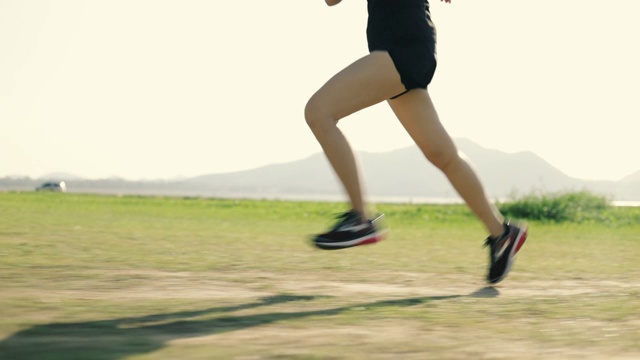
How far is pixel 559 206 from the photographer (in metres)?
22.1

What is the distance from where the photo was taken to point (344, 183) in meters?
5.02

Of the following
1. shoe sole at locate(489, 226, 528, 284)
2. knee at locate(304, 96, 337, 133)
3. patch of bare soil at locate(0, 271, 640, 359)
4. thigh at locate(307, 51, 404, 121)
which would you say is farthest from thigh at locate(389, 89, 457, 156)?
patch of bare soil at locate(0, 271, 640, 359)

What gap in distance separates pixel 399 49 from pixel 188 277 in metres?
1.64

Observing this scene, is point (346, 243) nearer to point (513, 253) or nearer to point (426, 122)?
point (426, 122)

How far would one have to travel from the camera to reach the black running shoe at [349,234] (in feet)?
16.1

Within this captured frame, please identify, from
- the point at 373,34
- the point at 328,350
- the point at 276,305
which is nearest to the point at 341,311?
the point at 276,305

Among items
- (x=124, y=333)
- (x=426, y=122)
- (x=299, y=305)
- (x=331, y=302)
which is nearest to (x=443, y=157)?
(x=426, y=122)

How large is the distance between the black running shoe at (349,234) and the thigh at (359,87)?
569mm

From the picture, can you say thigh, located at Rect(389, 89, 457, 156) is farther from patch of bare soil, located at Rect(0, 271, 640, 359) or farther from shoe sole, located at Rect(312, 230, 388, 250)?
patch of bare soil, located at Rect(0, 271, 640, 359)

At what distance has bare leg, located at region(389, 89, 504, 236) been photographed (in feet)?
16.2

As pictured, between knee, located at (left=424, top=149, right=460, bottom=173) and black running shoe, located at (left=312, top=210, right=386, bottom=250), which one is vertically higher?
knee, located at (left=424, top=149, right=460, bottom=173)

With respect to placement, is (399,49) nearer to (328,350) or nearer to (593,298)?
(593,298)

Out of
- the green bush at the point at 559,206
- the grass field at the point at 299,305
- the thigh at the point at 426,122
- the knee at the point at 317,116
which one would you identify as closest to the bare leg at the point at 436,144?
Answer: the thigh at the point at 426,122

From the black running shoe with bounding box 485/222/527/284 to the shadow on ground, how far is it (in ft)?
4.62
